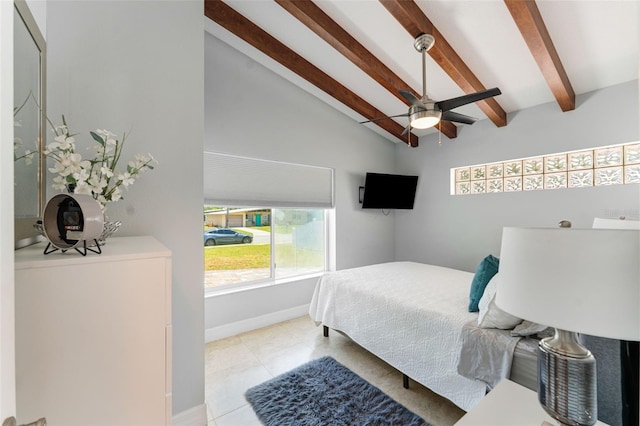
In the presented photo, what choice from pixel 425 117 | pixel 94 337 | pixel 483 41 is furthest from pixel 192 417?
pixel 483 41

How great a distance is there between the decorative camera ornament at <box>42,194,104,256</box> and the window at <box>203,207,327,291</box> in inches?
82.4

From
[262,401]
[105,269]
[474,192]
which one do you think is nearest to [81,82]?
[105,269]

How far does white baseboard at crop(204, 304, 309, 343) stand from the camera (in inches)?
113

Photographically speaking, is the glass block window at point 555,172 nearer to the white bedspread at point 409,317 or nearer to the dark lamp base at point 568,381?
the white bedspread at point 409,317

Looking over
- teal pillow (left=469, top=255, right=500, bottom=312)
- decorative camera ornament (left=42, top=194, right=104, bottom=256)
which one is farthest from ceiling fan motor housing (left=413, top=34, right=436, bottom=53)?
decorative camera ornament (left=42, top=194, right=104, bottom=256)

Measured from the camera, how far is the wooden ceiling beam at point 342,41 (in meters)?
2.37

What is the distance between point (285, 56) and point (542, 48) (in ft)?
8.29

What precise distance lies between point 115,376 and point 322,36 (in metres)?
3.01

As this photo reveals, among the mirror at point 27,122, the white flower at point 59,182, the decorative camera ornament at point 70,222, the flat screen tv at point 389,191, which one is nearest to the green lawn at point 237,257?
the flat screen tv at point 389,191

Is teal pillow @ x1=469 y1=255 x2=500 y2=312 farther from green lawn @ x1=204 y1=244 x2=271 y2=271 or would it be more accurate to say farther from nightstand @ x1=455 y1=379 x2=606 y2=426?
green lawn @ x1=204 y1=244 x2=271 y2=271

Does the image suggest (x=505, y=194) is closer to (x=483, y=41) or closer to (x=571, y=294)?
(x=483, y=41)

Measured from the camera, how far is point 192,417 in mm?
1663

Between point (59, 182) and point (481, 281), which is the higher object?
point (59, 182)

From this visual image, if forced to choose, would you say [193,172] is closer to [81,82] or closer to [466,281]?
[81,82]
